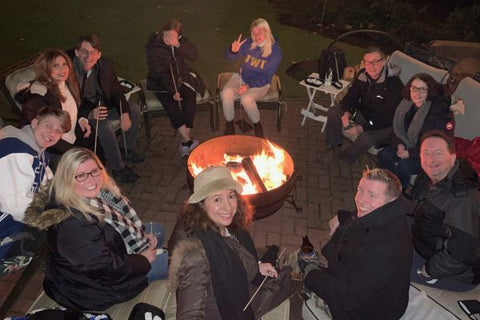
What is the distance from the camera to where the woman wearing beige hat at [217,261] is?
3.18 metres

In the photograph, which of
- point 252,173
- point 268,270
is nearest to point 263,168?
point 252,173

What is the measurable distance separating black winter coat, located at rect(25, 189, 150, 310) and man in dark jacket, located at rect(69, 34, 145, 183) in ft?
8.24

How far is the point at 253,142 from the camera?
575 cm

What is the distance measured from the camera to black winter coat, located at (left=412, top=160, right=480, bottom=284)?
375 centimetres

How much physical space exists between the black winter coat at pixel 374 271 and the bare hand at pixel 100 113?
12.9ft

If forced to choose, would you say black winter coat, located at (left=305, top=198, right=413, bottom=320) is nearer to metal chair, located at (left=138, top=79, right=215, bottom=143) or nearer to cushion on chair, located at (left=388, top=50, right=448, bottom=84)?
cushion on chair, located at (left=388, top=50, right=448, bottom=84)

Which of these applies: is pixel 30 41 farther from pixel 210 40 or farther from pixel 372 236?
pixel 372 236

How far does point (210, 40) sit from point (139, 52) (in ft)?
6.20

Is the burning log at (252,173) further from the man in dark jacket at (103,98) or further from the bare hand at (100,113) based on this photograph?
the bare hand at (100,113)

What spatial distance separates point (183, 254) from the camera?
126 inches

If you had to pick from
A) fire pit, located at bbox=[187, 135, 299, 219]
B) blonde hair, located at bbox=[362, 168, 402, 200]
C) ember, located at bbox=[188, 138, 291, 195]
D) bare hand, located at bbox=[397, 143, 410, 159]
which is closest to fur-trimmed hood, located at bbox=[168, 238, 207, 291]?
blonde hair, located at bbox=[362, 168, 402, 200]

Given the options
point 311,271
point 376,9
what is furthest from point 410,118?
point 376,9

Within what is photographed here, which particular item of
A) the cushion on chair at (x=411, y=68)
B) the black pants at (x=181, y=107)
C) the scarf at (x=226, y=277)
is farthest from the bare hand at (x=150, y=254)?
the cushion on chair at (x=411, y=68)

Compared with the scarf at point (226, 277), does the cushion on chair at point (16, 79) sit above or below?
above
